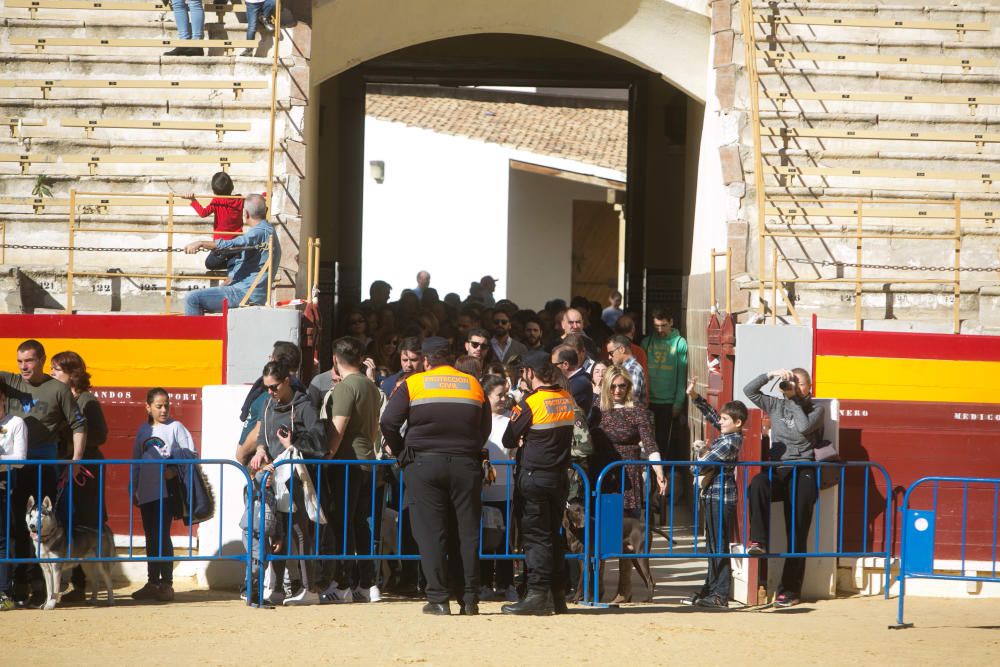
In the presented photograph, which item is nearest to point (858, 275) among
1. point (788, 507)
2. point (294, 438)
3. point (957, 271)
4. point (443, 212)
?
point (957, 271)

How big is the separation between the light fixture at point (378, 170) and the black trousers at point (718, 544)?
1969 centimetres

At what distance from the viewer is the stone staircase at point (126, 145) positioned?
12.8m

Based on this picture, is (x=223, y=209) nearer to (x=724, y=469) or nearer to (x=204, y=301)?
(x=204, y=301)

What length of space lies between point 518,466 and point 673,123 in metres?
9.42

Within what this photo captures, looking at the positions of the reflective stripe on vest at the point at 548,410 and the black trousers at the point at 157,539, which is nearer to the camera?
the reflective stripe on vest at the point at 548,410

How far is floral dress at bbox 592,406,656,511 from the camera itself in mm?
9367

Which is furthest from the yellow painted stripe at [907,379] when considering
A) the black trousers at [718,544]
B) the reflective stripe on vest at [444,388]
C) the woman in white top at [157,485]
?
the woman in white top at [157,485]

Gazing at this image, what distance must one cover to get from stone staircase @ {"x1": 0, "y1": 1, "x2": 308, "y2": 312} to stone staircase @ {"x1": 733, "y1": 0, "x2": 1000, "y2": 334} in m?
4.88

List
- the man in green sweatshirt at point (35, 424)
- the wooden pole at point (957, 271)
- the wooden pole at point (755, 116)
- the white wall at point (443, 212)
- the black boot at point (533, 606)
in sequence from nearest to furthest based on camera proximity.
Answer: the black boot at point (533, 606) → the man in green sweatshirt at point (35, 424) → the wooden pole at point (957, 271) → the wooden pole at point (755, 116) → the white wall at point (443, 212)

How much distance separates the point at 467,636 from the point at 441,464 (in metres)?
1.11

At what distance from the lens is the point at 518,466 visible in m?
8.62

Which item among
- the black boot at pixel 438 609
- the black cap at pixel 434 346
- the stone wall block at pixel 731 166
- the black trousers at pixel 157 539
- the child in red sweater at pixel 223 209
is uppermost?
the stone wall block at pixel 731 166

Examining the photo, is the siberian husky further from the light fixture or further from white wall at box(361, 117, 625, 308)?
the light fixture

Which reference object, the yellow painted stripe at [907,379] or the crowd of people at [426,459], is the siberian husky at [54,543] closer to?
the crowd of people at [426,459]
